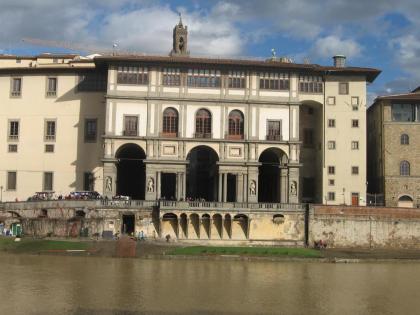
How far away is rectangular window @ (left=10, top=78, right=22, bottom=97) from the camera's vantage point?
77.9m

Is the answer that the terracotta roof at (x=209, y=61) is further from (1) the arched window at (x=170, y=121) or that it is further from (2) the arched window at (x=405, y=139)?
(2) the arched window at (x=405, y=139)

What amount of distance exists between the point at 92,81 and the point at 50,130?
8.01m

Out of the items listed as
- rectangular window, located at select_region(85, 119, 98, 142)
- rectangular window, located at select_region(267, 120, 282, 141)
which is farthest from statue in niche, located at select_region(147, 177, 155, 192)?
rectangular window, located at select_region(267, 120, 282, 141)

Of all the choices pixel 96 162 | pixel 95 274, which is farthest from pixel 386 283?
pixel 96 162

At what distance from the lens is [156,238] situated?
64.8 metres

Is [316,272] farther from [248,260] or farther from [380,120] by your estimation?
[380,120]

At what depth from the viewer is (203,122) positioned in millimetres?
72562

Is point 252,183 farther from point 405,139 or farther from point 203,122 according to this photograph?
point 405,139

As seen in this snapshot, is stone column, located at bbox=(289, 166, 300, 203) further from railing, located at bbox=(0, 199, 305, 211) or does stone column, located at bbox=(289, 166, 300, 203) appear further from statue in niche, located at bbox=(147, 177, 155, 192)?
statue in niche, located at bbox=(147, 177, 155, 192)

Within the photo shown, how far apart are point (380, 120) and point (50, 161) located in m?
41.4

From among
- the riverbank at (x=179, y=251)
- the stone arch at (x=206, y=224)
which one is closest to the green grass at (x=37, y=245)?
the riverbank at (x=179, y=251)

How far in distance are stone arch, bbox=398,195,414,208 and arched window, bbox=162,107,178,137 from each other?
93.8 ft

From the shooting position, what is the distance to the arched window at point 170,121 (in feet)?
236

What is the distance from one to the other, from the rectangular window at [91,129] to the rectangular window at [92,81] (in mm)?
3842
